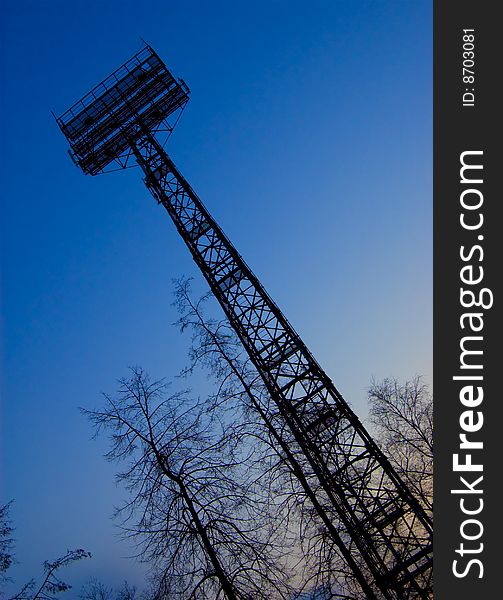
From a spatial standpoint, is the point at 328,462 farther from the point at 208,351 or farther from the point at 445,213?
the point at 445,213

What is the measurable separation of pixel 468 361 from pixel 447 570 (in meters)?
2.65

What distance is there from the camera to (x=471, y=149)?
5.97m

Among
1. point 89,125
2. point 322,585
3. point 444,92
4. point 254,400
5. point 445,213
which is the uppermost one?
point 89,125

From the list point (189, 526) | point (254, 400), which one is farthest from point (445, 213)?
point (189, 526)

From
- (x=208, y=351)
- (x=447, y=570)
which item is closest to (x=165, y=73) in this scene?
(x=208, y=351)

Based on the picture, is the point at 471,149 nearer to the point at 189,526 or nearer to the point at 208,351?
the point at 208,351

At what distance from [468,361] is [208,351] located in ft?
21.3

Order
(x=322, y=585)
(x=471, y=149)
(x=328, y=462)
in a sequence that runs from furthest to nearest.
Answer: (x=328, y=462) < (x=322, y=585) < (x=471, y=149)

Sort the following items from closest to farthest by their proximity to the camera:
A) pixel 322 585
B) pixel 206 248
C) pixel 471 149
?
pixel 471 149 → pixel 322 585 → pixel 206 248

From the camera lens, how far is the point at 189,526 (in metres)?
8.34

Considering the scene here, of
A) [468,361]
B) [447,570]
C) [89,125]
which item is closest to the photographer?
[447,570]

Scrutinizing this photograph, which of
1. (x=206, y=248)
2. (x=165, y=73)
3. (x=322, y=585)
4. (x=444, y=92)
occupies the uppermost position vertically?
(x=165, y=73)

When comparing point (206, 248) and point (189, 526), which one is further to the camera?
point (206, 248)

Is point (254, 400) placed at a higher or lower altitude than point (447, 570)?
higher
